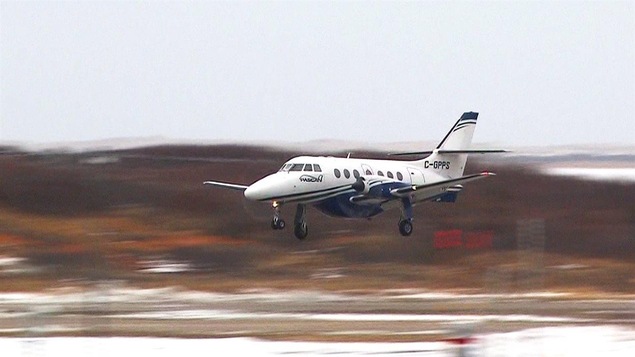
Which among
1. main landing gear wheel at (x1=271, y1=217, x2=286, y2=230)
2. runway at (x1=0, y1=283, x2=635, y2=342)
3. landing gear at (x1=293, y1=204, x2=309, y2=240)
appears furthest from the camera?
landing gear at (x1=293, y1=204, x2=309, y2=240)

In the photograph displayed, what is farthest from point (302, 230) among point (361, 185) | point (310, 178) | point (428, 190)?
point (428, 190)

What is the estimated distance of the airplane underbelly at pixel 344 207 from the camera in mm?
43781

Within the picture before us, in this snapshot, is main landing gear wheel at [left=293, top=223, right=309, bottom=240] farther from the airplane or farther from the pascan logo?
the pascan logo

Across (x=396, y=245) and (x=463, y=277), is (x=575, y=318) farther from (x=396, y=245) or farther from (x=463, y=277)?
(x=396, y=245)

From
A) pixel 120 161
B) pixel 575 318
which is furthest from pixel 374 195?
pixel 120 161

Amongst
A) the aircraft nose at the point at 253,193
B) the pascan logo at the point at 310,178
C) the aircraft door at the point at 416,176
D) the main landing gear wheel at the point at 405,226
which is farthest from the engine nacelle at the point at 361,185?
the aircraft nose at the point at 253,193

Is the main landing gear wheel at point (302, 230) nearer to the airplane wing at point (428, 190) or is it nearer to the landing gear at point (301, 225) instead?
the landing gear at point (301, 225)

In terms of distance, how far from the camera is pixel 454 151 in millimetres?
48156

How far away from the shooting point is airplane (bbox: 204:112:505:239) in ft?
139

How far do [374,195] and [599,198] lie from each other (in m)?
20.9

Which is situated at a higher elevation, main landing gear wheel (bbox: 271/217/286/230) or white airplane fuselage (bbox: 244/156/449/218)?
white airplane fuselage (bbox: 244/156/449/218)

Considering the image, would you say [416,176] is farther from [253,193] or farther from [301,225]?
[253,193]

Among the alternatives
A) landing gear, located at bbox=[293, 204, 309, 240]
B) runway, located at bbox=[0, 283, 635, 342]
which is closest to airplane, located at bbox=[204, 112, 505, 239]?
landing gear, located at bbox=[293, 204, 309, 240]

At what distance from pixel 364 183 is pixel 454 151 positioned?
5529 millimetres
